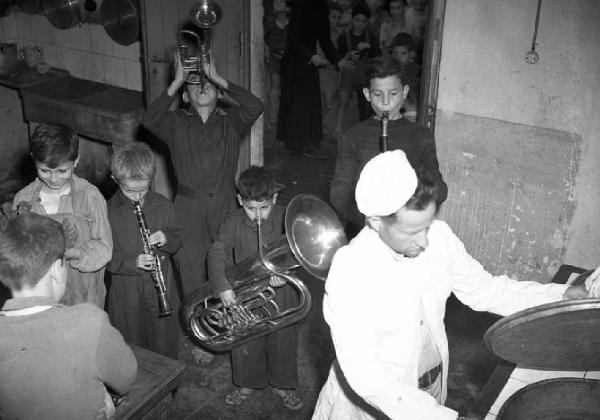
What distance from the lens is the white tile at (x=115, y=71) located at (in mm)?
6674

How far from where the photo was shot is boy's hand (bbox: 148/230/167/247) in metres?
3.79

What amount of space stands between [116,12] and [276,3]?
8.44 feet

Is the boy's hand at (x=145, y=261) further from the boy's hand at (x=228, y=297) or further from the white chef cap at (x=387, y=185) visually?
the white chef cap at (x=387, y=185)

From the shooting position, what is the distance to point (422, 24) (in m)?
8.52

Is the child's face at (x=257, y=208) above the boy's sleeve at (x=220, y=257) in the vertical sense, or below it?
above

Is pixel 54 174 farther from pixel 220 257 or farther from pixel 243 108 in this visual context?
pixel 243 108

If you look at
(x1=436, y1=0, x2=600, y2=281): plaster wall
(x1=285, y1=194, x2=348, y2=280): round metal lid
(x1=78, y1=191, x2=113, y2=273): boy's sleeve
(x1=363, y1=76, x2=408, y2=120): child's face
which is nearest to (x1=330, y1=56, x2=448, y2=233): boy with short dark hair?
(x1=363, y1=76, x2=408, y2=120): child's face

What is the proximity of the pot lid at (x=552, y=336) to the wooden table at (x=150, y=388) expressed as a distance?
57.0 inches

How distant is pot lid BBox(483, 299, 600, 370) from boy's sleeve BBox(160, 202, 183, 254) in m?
2.23

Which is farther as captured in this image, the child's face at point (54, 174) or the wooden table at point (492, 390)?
the child's face at point (54, 174)

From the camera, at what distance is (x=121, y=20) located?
6.36 meters

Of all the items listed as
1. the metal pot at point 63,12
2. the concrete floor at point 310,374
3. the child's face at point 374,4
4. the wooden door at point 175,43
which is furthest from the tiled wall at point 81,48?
the child's face at point 374,4

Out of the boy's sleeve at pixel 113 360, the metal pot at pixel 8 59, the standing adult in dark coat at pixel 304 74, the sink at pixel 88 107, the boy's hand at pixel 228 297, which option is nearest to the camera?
the boy's sleeve at pixel 113 360

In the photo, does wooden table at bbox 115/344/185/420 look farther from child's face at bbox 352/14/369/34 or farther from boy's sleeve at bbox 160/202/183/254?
child's face at bbox 352/14/369/34
